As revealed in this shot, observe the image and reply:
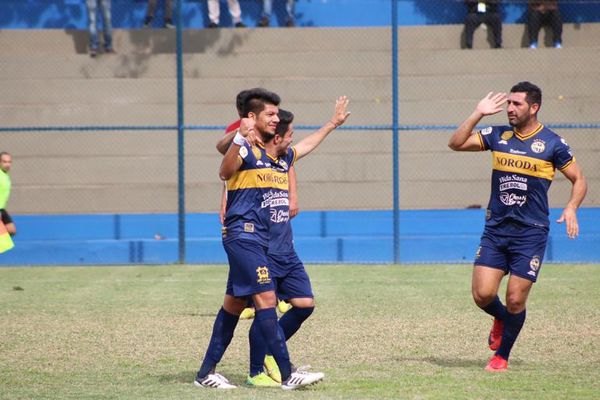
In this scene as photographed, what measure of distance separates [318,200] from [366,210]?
112 centimetres

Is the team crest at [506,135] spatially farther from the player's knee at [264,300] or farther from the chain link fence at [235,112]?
the chain link fence at [235,112]

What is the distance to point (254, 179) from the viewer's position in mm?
7426

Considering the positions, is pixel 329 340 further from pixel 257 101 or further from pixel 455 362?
pixel 257 101

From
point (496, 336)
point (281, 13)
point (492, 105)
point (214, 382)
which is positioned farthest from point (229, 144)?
point (281, 13)

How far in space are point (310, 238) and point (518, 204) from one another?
988 centimetres

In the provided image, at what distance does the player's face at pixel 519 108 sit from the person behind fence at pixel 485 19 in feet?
40.3

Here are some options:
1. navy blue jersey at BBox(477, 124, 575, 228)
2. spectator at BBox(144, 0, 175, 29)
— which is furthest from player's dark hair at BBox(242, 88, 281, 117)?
spectator at BBox(144, 0, 175, 29)

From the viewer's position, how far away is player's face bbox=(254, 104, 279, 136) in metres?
7.41

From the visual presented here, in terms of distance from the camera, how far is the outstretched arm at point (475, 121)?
8133 mm

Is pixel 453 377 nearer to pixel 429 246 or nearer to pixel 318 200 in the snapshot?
pixel 429 246

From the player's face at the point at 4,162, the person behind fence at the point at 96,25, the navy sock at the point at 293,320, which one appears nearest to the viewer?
the navy sock at the point at 293,320

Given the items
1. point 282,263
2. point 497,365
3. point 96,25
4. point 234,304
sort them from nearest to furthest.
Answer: point 234,304 → point 282,263 → point 497,365 → point 96,25

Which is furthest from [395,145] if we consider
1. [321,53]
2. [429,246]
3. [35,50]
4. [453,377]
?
[453,377]

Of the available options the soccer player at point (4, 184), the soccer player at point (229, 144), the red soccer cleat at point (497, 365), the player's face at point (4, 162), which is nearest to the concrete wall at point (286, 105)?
the soccer player at point (4, 184)
